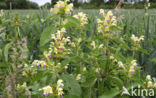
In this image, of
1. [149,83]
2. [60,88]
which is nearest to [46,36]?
[60,88]

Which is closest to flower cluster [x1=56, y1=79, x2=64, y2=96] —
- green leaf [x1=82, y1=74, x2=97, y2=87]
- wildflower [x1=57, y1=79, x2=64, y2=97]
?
wildflower [x1=57, y1=79, x2=64, y2=97]

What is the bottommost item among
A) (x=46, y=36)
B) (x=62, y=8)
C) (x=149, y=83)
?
(x=149, y=83)

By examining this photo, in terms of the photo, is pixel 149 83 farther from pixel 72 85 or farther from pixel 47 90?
pixel 47 90

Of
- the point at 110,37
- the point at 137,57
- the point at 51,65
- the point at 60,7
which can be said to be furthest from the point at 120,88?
the point at 137,57

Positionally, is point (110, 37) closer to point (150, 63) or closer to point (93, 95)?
point (93, 95)

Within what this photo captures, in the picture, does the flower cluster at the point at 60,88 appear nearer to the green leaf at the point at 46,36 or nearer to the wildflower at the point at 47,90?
the wildflower at the point at 47,90

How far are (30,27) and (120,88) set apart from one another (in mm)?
1752

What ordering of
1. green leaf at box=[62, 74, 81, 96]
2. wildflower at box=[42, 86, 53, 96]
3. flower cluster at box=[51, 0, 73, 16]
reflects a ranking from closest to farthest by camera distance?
1. wildflower at box=[42, 86, 53, 96]
2. green leaf at box=[62, 74, 81, 96]
3. flower cluster at box=[51, 0, 73, 16]

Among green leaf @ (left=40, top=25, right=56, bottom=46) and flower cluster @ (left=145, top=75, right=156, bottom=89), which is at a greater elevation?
green leaf @ (left=40, top=25, right=56, bottom=46)

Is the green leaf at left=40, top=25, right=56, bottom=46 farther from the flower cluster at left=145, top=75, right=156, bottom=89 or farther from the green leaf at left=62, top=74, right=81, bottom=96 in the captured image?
the flower cluster at left=145, top=75, right=156, bottom=89

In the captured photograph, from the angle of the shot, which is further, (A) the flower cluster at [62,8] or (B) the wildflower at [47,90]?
(A) the flower cluster at [62,8]

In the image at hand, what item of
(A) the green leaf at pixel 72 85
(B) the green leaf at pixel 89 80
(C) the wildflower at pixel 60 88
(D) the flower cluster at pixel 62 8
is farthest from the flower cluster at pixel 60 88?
(D) the flower cluster at pixel 62 8

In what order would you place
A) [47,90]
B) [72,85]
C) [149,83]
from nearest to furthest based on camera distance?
[47,90] → [72,85] → [149,83]

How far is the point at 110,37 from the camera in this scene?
1177mm
